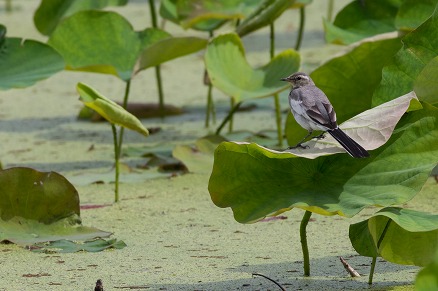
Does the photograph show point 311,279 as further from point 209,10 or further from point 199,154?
point 209,10

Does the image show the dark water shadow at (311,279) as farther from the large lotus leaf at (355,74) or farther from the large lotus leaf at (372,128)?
the large lotus leaf at (355,74)

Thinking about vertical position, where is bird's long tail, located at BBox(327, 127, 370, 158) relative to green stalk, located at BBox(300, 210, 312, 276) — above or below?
above

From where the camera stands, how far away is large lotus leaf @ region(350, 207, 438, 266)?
5.43 feet

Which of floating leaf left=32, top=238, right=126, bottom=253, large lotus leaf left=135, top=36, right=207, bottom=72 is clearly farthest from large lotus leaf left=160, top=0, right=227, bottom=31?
floating leaf left=32, top=238, right=126, bottom=253

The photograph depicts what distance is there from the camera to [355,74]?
2.40 metres

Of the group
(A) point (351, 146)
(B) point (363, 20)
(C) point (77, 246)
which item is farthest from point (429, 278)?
(B) point (363, 20)

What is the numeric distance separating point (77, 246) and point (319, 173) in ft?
2.01

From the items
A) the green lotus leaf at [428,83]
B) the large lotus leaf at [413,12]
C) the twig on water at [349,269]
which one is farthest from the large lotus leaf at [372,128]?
the large lotus leaf at [413,12]

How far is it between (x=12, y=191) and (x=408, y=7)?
124 cm

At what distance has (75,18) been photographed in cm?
308

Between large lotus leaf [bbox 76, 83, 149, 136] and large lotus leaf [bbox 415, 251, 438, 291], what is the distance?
115cm

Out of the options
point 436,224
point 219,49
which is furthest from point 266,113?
point 436,224

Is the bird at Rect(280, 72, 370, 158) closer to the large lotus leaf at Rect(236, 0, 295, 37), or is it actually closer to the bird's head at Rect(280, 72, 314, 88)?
the bird's head at Rect(280, 72, 314, 88)

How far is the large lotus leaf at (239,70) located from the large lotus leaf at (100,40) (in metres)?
0.28
